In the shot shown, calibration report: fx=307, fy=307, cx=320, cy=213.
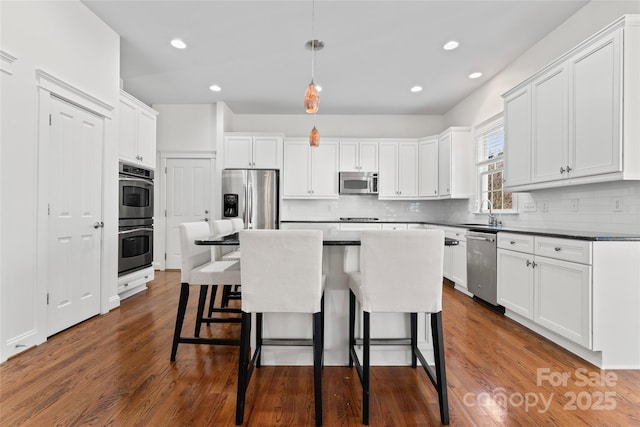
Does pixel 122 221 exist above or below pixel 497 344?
above

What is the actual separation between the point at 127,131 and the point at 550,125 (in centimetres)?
440

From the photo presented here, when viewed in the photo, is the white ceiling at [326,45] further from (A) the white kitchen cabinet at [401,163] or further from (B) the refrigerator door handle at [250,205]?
(B) the refrigerator door handle at [250,205]

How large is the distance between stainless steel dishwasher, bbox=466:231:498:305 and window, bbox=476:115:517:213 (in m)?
0.71

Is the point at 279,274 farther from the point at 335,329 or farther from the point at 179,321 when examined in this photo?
the point at 179,321

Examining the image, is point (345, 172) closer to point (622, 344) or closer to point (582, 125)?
point (582, 125)

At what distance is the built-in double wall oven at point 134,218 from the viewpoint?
345 centimetres

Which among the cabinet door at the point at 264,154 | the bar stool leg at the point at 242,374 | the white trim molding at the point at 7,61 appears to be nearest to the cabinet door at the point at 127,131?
the white trim molding at the point at 7,61

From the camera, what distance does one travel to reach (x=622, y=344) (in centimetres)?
204

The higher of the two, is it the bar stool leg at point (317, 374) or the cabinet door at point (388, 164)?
the cabinet door at point (388, 164)

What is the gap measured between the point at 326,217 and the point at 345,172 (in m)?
0.93

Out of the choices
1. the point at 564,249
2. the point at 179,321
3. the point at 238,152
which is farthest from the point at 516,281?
the point at 238,152

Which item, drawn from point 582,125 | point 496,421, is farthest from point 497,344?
point 582,125

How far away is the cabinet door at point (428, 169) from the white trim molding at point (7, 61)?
5192 millimetres

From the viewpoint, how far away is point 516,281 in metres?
2.80
